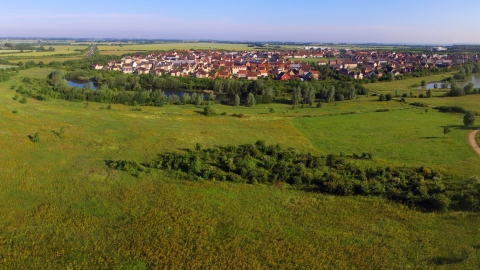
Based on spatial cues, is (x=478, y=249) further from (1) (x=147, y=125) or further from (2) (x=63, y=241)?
(1) (x=147, y=125)

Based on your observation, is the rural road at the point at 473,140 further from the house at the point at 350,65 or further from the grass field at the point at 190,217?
the house at the point at 350,65

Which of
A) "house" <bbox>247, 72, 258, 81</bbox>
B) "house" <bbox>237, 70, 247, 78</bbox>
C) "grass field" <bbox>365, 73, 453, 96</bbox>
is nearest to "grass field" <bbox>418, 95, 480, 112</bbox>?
"grass field" <bbox>365, 73, 453, 96</bbox>

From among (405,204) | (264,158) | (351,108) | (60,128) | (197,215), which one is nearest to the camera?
(197,215)

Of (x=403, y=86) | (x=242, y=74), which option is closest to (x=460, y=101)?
(x=403, y=86)


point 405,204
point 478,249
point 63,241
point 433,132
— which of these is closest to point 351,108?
point 433,132

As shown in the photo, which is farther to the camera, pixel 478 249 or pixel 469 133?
pixel 469 133

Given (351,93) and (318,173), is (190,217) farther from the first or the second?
(351,93)
